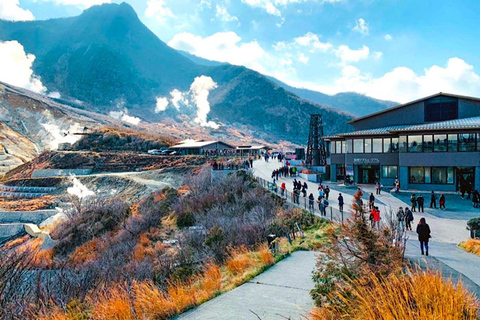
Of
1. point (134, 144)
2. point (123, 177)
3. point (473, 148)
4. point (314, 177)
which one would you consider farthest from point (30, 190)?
point (473, 148)

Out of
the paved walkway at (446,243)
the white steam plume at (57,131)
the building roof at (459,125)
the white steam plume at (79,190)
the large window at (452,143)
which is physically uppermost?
the white steam plume at (57,131)

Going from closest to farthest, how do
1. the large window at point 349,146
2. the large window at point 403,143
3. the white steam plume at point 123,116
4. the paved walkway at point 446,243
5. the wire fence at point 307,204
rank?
the paved walkway at point 446,243
the wire fence at point 307,204
the large window at point 403,143
the large window at point 349,146
the white steam plume at point 123,116

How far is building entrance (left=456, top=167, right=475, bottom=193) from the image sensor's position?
88.0 feet

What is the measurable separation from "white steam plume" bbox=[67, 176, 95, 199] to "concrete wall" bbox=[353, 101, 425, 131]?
3475 centimetres

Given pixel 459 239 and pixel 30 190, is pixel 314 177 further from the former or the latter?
pixel 30 190

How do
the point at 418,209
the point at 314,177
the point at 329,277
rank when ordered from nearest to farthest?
the point at 329,277 < the point at 418,209 < the point at 314,177

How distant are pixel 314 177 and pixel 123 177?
89.6 feet

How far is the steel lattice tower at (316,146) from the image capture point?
1693 inches

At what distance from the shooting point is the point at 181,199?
3053 centimetres

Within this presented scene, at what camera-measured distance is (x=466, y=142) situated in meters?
27.2

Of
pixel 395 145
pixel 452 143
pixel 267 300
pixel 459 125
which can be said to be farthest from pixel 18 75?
pixel 267 300

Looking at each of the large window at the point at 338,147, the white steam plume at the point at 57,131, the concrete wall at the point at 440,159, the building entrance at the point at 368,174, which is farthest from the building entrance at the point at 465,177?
the white steam plume at the point at 57,131

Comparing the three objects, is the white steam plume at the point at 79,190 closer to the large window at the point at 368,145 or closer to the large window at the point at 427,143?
the large window at the point at 368,145

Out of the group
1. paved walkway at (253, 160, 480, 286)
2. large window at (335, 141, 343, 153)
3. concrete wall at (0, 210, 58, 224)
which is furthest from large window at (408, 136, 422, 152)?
concrete wall at (0, 210, 58, 224)
